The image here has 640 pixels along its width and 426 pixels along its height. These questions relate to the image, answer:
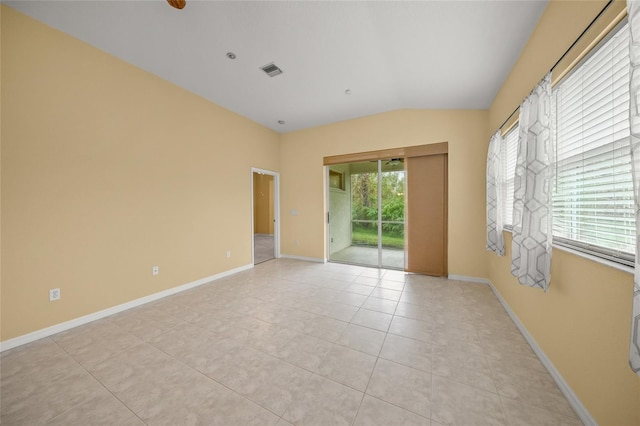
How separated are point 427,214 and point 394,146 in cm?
141

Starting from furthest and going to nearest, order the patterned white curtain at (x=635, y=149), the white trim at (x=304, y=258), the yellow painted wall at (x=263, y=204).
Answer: the yellow painted wall at (x=263, y=204) < the white trim at (x=304, y=258) < the patterned white curtain at (x=635, y=149)

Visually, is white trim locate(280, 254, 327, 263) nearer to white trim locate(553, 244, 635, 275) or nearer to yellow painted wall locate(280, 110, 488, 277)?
yellow painted wall locate(280, 110, 488, 277)

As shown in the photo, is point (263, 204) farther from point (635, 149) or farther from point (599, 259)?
point (635, 149)

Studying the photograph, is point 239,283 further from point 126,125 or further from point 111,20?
point 111,20

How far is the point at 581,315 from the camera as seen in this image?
130 centimetres

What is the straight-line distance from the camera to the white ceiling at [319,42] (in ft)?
6.25

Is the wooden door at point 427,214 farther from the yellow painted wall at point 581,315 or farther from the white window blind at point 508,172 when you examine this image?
the yellow painted wall at point 581,315

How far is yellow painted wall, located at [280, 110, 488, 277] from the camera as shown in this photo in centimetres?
346

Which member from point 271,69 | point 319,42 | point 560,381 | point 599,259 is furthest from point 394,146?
point 560,381

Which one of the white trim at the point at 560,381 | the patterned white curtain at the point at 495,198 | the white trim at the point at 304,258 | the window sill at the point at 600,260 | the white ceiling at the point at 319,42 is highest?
the white ceiling at the point at 319,42

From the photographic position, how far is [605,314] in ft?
3.70

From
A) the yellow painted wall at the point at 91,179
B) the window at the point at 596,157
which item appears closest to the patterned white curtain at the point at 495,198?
the window at the point at 596,157

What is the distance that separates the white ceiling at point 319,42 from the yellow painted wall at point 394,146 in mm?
465

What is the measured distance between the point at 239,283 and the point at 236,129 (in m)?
2.90
